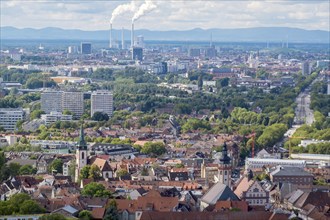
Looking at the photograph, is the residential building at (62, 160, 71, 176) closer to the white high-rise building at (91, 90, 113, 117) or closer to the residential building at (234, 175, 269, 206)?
the residential building at (234, 175, 269, 206)

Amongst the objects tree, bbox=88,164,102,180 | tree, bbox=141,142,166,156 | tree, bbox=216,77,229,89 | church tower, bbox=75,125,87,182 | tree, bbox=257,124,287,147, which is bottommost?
tree, bbox=216,77,229,89

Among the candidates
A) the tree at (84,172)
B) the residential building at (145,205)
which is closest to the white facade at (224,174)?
the residential building at (145,205)

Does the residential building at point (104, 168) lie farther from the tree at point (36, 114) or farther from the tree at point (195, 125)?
the tree at point (36, 114)

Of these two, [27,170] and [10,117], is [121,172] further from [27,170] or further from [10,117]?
[10,117]

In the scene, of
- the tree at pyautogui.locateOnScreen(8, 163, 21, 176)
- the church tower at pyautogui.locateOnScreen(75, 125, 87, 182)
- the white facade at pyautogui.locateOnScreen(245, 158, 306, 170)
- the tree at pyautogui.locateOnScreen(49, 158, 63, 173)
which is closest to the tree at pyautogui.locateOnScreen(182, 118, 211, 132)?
the white facade at pyautogui.locateOnScreen(245, 158, 306, 170)

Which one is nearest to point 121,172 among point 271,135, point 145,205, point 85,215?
point 145,205
